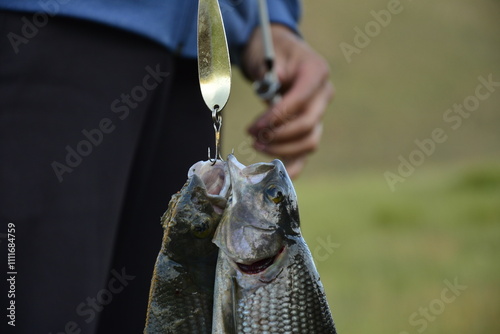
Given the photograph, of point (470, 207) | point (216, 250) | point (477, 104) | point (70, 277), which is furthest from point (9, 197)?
point (477, 104)

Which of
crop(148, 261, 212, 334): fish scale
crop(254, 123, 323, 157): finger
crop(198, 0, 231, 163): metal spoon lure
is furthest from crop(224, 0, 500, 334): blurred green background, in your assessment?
crop(148, 261, 212, 334): fish scale

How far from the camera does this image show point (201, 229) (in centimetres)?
150

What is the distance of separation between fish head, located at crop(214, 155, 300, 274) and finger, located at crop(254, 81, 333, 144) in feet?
3.07

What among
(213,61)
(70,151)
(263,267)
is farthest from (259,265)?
(70,151)

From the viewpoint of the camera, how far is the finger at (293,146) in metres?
2.54

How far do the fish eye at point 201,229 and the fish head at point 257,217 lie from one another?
0.07 ft

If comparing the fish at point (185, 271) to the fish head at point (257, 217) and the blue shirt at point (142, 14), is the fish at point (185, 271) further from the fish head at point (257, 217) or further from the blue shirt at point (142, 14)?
the blue shirt at point (142, 14)

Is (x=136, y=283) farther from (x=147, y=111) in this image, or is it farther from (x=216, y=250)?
(x=216, y=250)

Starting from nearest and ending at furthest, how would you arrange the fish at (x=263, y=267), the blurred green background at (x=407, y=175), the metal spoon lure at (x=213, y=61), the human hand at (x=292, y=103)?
the fish at (x=263, y=267), the metal spoon lure at (x=213, y=61), the human hand at (x=292, y=103), the blurred green background at (x=407, y=175)

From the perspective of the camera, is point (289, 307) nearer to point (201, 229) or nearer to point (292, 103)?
point (201, 229)

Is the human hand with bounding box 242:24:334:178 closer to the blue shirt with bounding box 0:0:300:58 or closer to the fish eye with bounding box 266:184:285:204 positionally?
the blue shirt with bounding box 0:0:300:58

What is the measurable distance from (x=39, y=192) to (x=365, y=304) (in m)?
5.11

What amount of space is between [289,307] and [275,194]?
23 centimetres

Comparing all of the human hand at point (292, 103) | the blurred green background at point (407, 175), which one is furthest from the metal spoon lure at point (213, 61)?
the blurred green background at point (407, 175)
